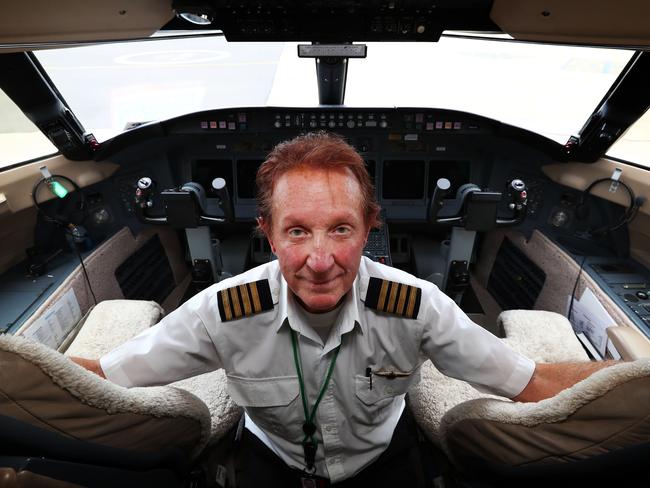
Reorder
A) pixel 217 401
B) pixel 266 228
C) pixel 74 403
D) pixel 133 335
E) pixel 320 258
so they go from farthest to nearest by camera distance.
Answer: pixel 133 335, pixel 217 401, pixel 266 228, pixel 320 258, pixel 74 403

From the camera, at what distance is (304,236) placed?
2.75 ft

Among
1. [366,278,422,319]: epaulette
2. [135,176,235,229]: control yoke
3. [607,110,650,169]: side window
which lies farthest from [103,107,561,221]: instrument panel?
[366,278,422,319]: epaulette

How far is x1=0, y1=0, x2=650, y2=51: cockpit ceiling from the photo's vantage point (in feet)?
3.39

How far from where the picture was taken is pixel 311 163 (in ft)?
2.76

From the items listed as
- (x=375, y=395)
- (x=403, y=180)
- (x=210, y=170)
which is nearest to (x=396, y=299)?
(x=375, y=395)

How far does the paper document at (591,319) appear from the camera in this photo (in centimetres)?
174

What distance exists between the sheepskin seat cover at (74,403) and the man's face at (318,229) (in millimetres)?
392

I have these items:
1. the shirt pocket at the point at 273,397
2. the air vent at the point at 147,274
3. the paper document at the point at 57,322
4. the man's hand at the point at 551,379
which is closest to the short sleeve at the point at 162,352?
the shirt pocket at the point at 273,397

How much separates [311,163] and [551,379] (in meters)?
0.79

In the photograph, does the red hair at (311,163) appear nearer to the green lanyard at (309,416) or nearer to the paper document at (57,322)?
the green lanyard at (309,416)

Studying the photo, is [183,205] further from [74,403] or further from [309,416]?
[74,403]

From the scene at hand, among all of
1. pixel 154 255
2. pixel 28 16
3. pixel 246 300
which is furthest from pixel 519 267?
pixel 28 16

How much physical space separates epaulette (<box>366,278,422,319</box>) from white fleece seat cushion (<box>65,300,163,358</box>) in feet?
3.75

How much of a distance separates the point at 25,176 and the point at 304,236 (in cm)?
184
